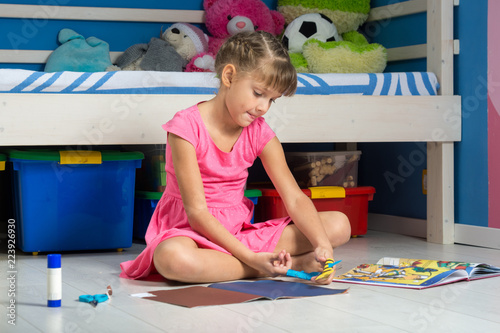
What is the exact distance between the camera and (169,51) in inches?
94.4

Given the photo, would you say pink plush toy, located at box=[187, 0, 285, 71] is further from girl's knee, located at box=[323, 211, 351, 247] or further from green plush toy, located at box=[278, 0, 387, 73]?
girl's knee, located at box=[323, 211, 351, 247]

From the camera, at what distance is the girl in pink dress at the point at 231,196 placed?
4.79 feet

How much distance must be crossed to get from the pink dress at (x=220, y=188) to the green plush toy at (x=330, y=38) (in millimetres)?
747

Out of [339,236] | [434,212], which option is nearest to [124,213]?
[339,236]

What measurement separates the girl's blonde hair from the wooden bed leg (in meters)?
0.80

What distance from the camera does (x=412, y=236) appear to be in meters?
→ 2.35

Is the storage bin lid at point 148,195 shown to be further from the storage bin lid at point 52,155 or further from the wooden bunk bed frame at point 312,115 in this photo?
the wooden bunk bed frame at point 312,115

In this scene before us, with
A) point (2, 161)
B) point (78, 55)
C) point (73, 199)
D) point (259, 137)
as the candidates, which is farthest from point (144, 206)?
point (259, 137)

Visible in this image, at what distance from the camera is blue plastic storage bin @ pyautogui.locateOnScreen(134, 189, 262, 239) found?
212 centimetres

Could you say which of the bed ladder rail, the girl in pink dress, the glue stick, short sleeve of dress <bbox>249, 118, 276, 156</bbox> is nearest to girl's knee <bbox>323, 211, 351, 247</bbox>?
the girl in pink dress

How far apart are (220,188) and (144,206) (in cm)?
62

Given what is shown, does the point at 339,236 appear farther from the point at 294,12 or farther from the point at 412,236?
the point at 294,12

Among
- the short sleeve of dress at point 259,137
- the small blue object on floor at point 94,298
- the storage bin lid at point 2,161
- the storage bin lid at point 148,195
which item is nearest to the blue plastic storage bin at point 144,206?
the storage bin lid at point 148,195

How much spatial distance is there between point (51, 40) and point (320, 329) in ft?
5.59
